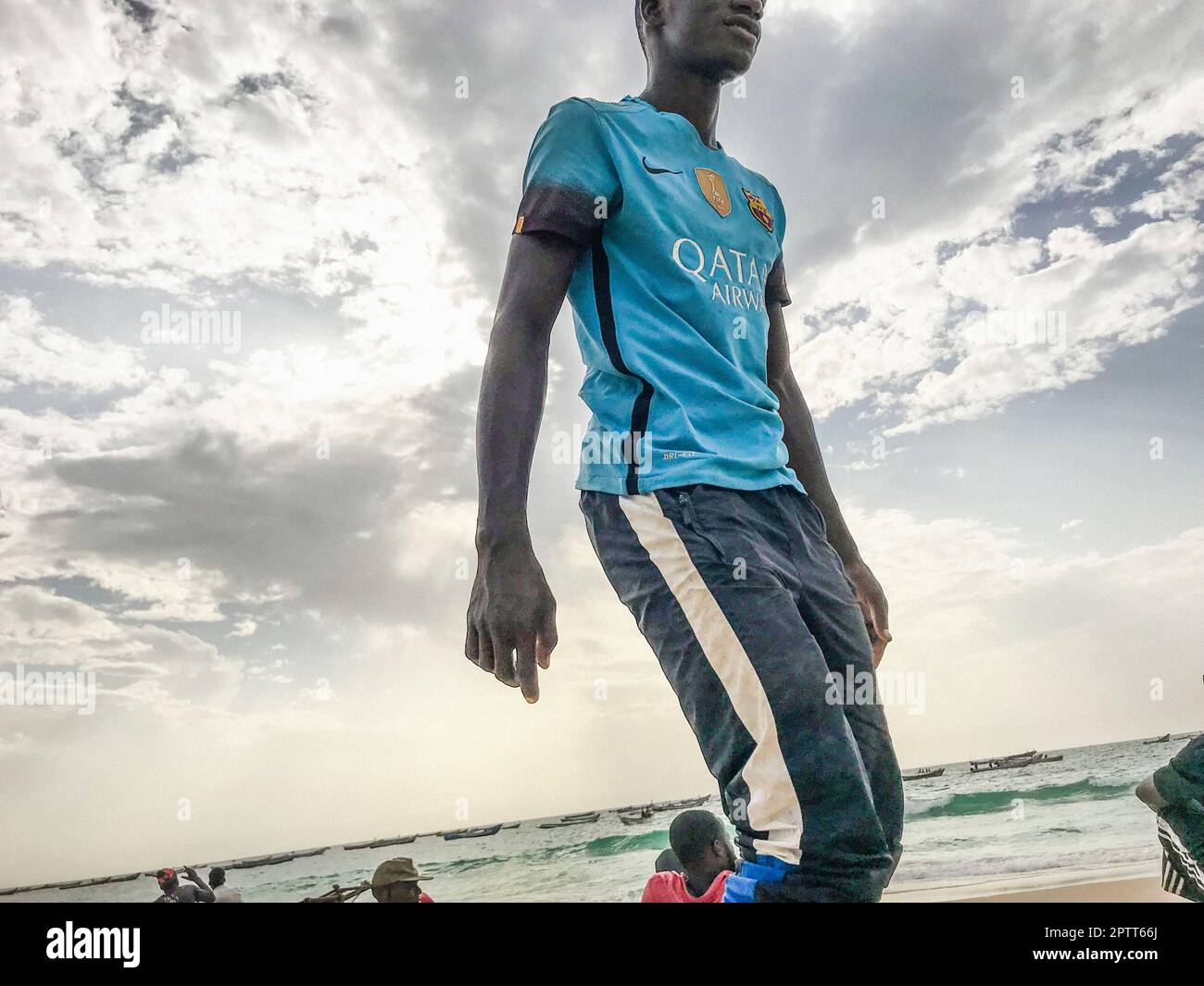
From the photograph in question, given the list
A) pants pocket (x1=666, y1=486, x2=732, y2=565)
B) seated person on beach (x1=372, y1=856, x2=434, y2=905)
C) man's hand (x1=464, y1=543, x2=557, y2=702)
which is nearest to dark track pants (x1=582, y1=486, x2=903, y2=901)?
pants pocket (x1=666, y1=486, x2=732, y2=565)

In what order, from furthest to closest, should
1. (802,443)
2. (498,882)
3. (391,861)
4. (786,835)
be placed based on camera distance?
(498,882), (391,861), (802,443), (786,835)

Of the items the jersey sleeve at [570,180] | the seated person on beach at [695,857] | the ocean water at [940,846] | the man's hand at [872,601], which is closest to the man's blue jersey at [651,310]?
the jersey sleeve at [570,180]

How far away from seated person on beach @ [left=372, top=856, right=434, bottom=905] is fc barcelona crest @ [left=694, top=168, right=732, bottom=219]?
8.32 ft

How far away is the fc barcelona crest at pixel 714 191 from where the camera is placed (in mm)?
1646

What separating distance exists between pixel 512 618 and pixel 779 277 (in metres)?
1.11

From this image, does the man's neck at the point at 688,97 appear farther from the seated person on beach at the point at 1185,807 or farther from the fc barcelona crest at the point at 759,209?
the seated person on beach at the point at 1185,807

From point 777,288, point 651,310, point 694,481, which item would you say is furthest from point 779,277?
point 694,481

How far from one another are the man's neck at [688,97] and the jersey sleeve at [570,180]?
0.32 m

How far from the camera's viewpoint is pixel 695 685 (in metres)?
1.24

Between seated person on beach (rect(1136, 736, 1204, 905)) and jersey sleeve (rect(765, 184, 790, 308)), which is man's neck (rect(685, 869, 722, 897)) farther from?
jersey sleeve (rect(765, 184, 790, 308))
